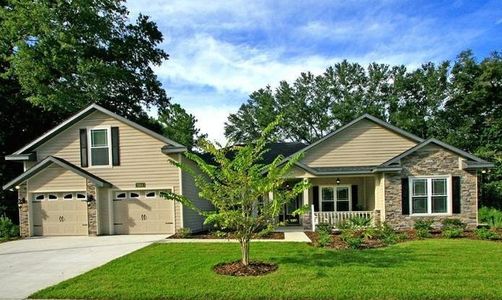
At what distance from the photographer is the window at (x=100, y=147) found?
652 inches

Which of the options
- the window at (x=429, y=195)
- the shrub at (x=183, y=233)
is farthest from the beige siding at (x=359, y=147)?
the shrub at (x=183, y=233)

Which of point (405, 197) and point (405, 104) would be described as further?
point (405, 104)

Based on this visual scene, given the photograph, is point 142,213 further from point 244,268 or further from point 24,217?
point 244,268

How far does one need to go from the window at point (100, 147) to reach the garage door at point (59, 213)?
1623 millimetres

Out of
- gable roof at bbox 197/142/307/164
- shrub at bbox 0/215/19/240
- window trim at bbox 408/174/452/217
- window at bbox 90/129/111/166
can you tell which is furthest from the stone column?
shrub at bbox 0/215/19/240

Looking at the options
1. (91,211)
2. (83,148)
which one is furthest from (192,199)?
(83,148)

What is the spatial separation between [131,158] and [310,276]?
11.3 metres

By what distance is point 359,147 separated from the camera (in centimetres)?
1748

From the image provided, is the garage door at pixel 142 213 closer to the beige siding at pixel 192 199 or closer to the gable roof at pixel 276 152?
the beige siding at pixel 192 199

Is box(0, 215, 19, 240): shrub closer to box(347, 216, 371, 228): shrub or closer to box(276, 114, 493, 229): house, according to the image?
box(276, 114, 493, 229): house

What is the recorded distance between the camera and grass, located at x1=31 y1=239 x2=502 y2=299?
6.58 metres

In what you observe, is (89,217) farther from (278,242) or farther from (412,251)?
(412,251)

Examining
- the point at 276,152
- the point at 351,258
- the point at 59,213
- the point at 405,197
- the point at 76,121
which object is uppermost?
the point at 76,121

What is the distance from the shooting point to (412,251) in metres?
10.3
